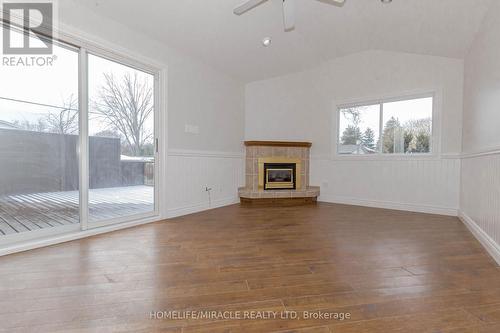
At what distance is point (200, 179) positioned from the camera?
4.15 m

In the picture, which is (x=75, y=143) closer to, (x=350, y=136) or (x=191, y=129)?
(x=191, y=129)

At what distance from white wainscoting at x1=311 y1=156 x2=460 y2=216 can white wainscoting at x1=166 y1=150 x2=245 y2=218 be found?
164cm

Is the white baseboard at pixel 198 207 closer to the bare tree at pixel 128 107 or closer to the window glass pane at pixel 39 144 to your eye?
the bare tree at pixel 128 107

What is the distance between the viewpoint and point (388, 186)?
4.36m

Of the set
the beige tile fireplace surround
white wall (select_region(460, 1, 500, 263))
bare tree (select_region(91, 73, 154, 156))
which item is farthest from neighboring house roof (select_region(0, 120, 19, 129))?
white wall (select_region(460, 1, 500, 263))

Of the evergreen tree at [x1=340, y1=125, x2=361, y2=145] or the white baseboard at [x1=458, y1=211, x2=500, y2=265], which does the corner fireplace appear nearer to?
the evergreen tree at [x1=340, y1=125, x2=361, y2=145]

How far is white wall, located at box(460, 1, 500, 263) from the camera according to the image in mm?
2197

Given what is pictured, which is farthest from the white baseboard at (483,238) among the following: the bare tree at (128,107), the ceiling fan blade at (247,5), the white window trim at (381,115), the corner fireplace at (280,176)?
the bare tree at (128,107)

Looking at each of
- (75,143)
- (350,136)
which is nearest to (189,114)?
(75,143)

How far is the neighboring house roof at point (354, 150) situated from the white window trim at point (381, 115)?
0.08m

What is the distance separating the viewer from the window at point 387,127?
13.3 feet

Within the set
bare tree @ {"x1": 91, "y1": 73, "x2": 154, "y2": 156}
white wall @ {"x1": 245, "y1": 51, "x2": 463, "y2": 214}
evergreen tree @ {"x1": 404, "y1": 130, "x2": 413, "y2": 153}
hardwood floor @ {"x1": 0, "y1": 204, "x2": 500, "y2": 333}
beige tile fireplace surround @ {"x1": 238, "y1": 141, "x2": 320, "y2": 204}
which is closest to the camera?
hardwood floor @ {"x1": 0, "y1": 204, "x2": 500, "y2": 333}

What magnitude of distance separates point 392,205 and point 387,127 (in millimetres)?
1330

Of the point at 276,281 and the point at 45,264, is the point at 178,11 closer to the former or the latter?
the point at 45,264
